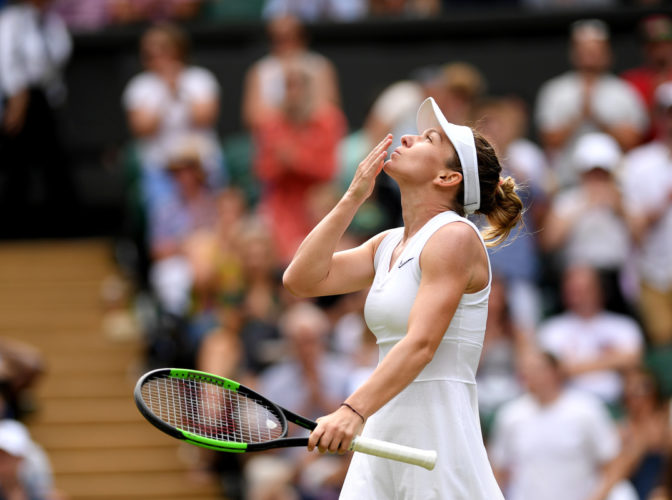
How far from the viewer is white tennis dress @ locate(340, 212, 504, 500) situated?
357 cm

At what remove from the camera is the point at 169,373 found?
11.9 ft

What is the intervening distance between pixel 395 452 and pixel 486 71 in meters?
8.29

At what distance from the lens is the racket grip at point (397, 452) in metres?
3.43

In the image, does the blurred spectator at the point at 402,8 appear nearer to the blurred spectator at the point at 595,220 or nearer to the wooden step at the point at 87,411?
the blurred spectator at the point at 595,220

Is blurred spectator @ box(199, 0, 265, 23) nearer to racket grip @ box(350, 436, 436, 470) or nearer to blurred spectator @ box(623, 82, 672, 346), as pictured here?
blurred spectator @ box(623, 82, 672, 346)

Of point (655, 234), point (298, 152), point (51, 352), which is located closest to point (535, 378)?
point (655, 234)

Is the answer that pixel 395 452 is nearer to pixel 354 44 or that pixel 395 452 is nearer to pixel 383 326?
pixel 383 326

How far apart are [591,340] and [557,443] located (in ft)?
3.81

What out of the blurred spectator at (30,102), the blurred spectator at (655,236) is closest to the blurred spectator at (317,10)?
the blurred spectator at (30,102)

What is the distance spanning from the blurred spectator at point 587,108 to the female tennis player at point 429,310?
537cm

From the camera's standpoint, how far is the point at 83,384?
865 centimetres

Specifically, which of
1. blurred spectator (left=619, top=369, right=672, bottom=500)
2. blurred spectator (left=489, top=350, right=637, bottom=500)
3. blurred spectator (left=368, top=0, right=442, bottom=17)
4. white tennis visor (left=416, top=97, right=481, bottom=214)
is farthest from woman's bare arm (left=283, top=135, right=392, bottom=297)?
blurred spectator (left=368, top=0, right=442, bottom=17)

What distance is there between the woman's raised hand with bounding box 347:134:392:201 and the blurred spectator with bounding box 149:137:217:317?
191 inches

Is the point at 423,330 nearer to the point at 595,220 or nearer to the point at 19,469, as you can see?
the point at 19,469
